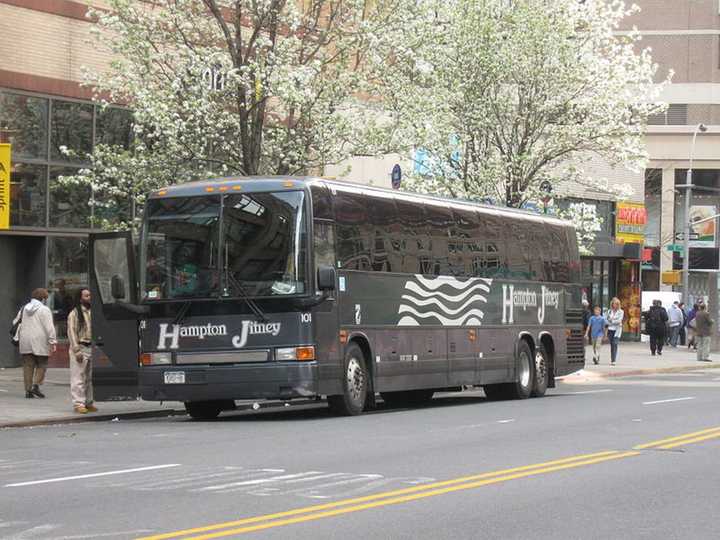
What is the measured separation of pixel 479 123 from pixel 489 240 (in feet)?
32.3

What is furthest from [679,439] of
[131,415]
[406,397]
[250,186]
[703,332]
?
[703,332]

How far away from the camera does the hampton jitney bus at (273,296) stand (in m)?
19.5

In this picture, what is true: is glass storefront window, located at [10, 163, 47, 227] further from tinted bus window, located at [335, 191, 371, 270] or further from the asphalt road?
tinted bus window, located at [335, 191, 371, 270]

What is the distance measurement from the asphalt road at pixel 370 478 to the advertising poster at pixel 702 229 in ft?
156

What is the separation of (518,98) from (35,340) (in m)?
16.4

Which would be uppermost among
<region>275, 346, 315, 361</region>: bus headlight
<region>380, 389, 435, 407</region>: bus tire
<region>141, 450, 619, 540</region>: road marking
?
<region>275, 346, 315, 361</region>: bus headlight

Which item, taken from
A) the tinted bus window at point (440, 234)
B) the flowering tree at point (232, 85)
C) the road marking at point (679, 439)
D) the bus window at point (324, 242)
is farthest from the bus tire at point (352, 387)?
the flowering tree at point (232, 85)

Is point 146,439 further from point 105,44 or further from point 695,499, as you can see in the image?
point 105,44

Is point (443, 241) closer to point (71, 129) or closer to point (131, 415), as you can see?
point (131, 415)

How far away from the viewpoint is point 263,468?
1304 centimetres

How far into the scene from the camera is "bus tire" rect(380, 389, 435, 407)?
988 inches

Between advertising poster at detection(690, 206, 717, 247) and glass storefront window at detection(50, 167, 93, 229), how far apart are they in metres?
42.3

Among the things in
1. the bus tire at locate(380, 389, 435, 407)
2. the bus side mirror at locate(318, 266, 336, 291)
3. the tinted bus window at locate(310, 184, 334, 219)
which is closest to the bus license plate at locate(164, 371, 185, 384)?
the bus side mirror at locate(318, 266, 336, 291)

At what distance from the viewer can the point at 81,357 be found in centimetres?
2136
